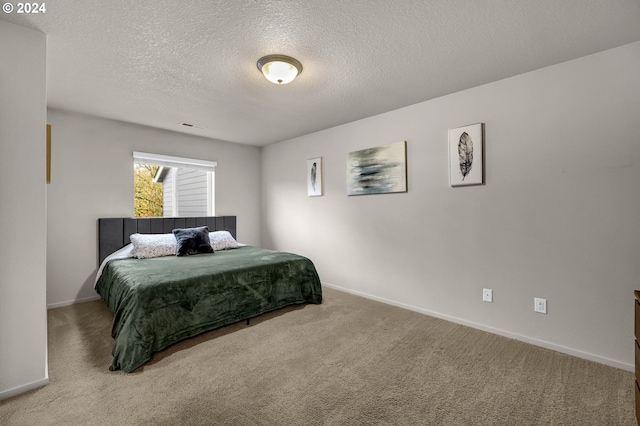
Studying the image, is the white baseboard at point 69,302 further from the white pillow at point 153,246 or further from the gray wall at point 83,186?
the white pillow at point 153,246

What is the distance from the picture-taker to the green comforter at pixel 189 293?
7.13 feet

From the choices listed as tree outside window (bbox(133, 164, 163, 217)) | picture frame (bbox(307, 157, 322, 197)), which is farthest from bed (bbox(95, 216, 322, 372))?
picture frame (bbox(307, 157, 322, 197))

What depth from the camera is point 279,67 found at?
219 centimetres

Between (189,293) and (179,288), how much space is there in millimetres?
100

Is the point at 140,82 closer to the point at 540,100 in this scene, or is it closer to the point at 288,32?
the point at 288,32

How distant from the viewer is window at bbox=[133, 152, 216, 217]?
4.29 m

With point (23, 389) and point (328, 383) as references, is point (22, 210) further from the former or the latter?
point (328, 383)

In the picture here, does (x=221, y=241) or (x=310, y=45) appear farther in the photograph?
(x=221, y=241)

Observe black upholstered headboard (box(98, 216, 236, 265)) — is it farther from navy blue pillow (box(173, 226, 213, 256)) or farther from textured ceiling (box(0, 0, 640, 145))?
textured ceiling (box(0, 0, 640, 145))

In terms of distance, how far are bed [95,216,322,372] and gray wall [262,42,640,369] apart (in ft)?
3.94

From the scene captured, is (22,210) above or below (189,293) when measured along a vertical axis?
above

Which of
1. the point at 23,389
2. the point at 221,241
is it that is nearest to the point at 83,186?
the point at 221,241

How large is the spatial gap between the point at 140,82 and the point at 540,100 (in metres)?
3.59

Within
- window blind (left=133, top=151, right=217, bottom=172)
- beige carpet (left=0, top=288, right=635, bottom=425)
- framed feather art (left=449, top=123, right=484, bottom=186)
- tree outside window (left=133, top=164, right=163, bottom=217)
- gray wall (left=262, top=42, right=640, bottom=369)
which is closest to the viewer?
beige carpet (left=0, top=288, right=635, bottom=425)
